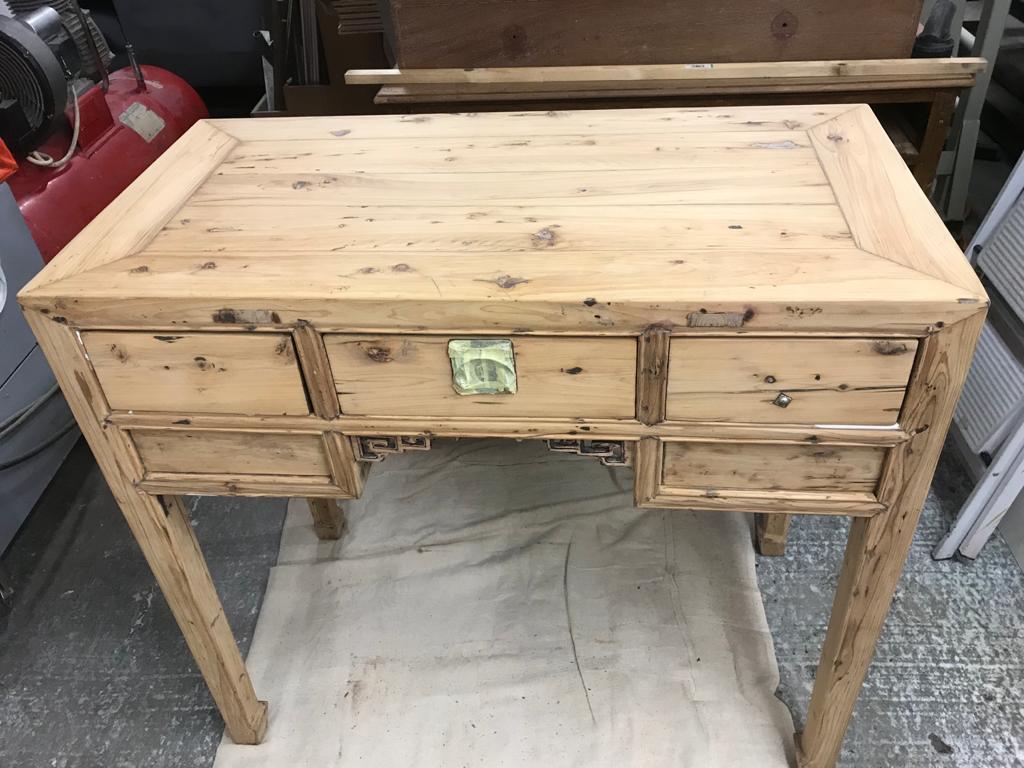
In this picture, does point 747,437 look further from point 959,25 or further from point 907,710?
point 959,25

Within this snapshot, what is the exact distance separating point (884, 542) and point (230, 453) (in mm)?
791

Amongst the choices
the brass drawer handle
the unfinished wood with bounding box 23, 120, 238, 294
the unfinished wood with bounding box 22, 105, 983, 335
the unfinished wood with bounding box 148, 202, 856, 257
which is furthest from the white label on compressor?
the brass drawer handle

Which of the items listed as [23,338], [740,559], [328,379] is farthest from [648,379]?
[23,338]

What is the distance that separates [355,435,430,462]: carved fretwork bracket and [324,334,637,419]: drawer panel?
0.05m

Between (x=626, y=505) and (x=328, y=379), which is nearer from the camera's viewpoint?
(x=328, y=379)

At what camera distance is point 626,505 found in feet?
5.47

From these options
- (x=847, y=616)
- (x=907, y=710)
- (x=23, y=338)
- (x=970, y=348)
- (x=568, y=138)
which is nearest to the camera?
(x=970, y=348)

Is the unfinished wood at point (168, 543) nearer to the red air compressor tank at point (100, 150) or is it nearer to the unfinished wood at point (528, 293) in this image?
the unfinished wood at point (528, 293)

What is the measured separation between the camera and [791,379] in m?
0.82

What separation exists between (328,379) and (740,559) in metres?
0.98

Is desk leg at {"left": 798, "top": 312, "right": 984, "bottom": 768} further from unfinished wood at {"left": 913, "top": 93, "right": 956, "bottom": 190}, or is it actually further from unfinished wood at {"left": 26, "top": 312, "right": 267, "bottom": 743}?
unfinished wood at {"left": 913, "top": 93, "right": 956, "bottom": 190}

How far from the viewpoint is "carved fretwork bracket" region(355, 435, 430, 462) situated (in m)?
0.94

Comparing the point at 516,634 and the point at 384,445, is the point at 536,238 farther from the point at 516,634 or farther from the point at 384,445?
the point at 516,634

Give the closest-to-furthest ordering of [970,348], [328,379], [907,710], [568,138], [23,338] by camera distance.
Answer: [970,348] < [328,379] < [568,138] < [907,710] < [23,338]
